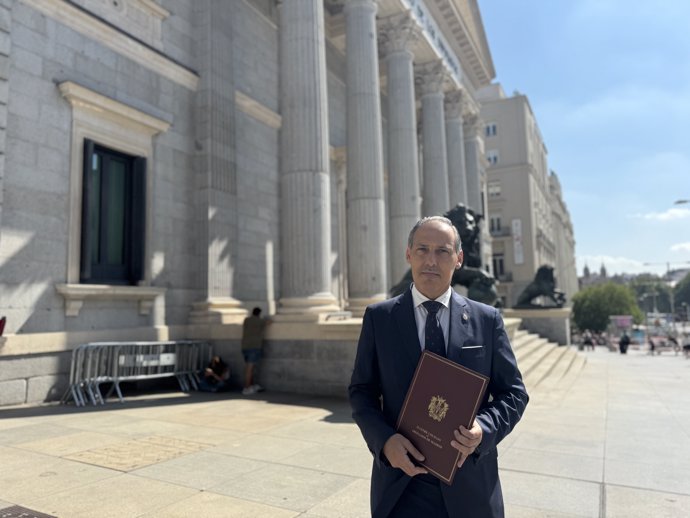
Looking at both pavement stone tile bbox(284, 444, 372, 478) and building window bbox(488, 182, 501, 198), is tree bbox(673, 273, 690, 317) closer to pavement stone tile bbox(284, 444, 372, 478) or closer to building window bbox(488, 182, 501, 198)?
building window bbox(488, 182, 501, 198)

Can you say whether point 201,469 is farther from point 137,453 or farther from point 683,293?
point 683,293

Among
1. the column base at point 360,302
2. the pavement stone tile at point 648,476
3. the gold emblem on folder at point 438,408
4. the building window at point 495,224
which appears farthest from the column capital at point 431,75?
the building window at point 495,224

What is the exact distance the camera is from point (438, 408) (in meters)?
1.88

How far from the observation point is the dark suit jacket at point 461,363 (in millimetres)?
1991

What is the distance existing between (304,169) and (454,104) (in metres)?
17.8

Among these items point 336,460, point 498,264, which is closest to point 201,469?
point 336,460

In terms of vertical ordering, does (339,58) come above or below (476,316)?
above

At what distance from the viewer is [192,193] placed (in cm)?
1285

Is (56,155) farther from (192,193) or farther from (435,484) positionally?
(435,484)

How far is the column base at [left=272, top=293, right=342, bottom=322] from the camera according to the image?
1085 cm

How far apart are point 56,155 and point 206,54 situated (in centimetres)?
536

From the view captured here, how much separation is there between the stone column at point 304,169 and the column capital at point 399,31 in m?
7.69

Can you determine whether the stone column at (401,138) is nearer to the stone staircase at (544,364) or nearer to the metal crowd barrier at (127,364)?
the stone staircase at (544,364)

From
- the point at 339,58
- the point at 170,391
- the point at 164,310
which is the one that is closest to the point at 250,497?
the point at 170,391
